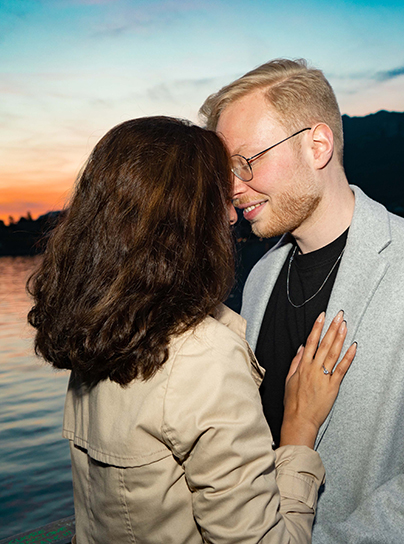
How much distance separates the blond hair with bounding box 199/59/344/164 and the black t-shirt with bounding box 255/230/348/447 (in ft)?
1.77

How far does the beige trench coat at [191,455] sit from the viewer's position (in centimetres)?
112

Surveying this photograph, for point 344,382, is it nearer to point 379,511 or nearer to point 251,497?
point 379,511

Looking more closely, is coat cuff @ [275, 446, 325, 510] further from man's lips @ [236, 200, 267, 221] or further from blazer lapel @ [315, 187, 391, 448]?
man's lips @ [236, 200, 267, 221]

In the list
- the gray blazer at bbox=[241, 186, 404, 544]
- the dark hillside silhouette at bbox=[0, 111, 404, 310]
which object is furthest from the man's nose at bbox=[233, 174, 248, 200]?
the dark hillside silhouette at bbox=[0, 111, 404, 310]

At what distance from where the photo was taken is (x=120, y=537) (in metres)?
1.25

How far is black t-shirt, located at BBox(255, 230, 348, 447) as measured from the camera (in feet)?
7.40

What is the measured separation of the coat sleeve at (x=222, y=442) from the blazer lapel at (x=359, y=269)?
2.53 feet

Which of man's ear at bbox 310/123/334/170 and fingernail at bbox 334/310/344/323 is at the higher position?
man's ear at bbox 310/123/334/170

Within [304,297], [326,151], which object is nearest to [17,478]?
[304,297]

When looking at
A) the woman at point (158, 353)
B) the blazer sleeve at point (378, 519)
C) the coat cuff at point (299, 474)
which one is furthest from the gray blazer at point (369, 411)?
the woman at point (158, 353)

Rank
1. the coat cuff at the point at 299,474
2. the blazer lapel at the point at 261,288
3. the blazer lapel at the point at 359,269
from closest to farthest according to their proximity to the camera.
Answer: the coat cuff at the point at 299,474 < the blazer lapel at the point at 359,269 < the blazer lapel at the point at 261,288

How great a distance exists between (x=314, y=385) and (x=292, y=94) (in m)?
1.36

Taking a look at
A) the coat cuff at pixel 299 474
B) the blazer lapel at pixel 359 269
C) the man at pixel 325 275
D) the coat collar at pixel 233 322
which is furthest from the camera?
the blazer lapel at pixel 359 269

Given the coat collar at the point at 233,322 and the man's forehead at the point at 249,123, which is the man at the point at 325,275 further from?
the coat collar at the point at 233,322
